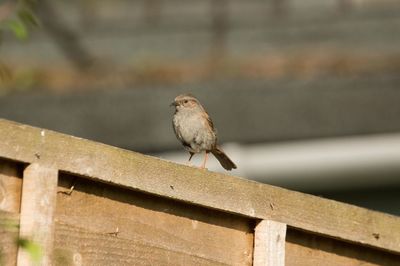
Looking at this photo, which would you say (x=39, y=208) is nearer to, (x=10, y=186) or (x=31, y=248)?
(x=10, y=186)

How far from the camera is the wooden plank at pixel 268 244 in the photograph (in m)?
4.03

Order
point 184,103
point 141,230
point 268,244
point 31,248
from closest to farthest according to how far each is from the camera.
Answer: point 31,248
point 141,230
point 268,244
point 184,103

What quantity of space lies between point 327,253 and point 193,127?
2.41m

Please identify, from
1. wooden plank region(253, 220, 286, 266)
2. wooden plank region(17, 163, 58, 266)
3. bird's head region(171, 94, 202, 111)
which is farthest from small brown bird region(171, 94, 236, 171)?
wooden plank region(17, 163, 58, 266)

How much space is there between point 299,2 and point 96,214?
8672 millimetres

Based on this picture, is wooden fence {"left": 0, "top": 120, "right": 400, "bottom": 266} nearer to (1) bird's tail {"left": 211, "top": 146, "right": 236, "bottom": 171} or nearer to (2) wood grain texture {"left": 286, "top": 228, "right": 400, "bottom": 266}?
(2) wood grain texture {"left": 286, "top": 228, "right": 400, "bottom": 266}

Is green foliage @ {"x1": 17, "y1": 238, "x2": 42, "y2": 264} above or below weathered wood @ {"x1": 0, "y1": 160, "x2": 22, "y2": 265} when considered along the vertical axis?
below

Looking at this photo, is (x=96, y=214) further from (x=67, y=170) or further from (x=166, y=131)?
(x=166, y=131)

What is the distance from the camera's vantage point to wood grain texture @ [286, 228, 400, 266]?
167 inches

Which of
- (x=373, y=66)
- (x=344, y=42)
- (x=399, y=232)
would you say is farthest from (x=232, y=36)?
(x=399, y=232)

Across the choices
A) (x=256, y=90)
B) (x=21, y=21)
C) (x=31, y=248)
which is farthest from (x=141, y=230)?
(x=256, y=90)

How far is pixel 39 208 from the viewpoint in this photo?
10.9 ft

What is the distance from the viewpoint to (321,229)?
4.19m

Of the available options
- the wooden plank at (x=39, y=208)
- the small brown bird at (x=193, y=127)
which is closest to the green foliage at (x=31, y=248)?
the wooden plank at (x=39, y=208)
